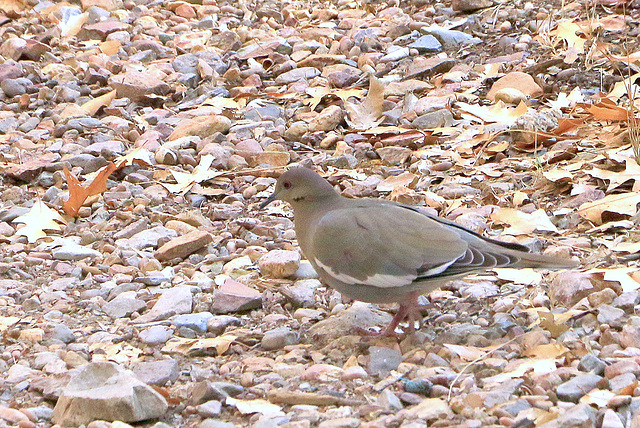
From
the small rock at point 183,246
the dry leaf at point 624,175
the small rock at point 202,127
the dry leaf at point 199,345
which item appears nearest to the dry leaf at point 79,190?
the small rock at point 183,246

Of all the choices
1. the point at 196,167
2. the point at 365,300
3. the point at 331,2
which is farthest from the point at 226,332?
the point at 331,2

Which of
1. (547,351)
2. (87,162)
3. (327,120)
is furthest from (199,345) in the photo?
(327,120)

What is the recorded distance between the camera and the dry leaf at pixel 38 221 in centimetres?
484

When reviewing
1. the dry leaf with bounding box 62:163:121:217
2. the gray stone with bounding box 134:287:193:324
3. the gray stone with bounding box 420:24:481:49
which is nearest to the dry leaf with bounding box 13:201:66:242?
the dry leaf with bounding box 62:163:121:217

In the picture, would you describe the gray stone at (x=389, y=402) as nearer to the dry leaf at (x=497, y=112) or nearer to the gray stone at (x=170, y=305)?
the gray stone at (x=170, y=305)

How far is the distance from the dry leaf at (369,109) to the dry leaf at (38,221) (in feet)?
6.48

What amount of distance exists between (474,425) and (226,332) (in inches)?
54.6

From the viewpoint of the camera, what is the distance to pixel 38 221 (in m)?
4.94

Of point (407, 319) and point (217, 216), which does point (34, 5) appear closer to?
point (217, 216)

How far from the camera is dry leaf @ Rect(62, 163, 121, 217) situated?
198 inches

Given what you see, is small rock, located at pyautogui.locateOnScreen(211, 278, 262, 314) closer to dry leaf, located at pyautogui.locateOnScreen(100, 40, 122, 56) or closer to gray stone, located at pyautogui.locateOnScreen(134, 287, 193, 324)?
gray stone, located at pyautogui.locateOnScreen(134, 287, 193, 324)

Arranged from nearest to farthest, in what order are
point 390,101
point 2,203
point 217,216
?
point 217,216 → point 2,203 → point 390,101

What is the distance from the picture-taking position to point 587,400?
2729mm

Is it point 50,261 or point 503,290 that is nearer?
point 503,290
